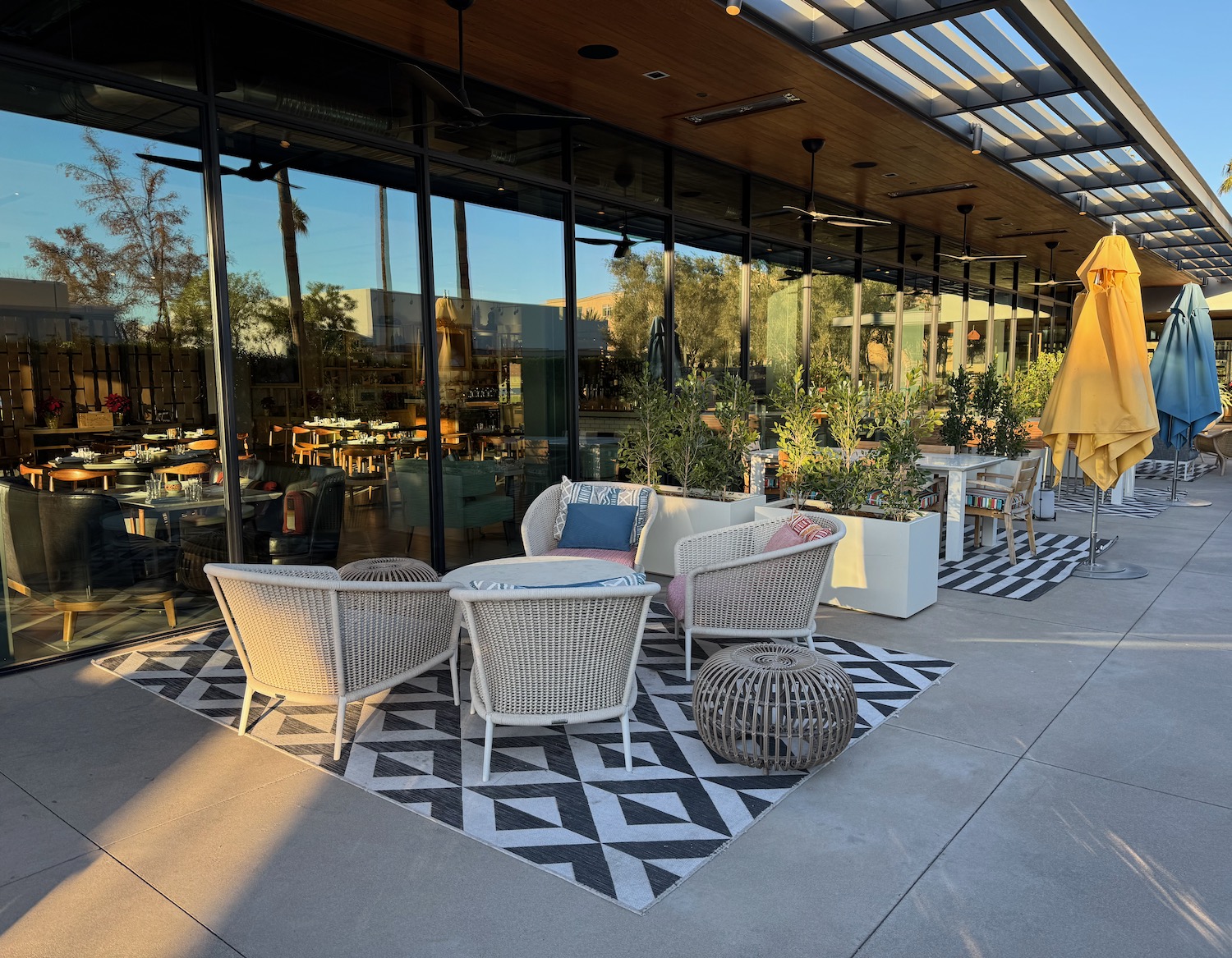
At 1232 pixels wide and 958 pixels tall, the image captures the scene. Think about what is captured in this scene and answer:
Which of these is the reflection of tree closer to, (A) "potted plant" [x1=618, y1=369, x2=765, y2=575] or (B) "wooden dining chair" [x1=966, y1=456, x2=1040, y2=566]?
(A) "potted plant" [x1=618, y1=369, x2=765, y2=575]

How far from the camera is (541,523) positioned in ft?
18.9

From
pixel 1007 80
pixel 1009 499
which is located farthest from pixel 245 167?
pixel 1009 499

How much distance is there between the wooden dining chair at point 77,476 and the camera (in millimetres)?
4875

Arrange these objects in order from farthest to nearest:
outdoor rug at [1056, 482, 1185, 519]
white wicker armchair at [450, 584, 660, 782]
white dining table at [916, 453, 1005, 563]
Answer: outdoor rug at [1056, 482, 1185, 519] → white dining table at [916, 453, 1005, 563] → white wicker armchair at [450, 584, 660, 782]

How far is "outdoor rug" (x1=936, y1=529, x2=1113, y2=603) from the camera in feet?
20.8

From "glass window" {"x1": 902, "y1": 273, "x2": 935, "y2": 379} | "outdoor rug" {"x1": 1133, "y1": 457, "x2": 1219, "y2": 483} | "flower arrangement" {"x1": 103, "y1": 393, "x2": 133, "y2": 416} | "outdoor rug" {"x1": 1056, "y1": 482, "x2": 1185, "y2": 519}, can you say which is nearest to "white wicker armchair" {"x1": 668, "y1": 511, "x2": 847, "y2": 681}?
"flower arrangement" {"x1": 103, "y1": 393, "x2": 133, "y2": 416}

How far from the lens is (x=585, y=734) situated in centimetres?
377

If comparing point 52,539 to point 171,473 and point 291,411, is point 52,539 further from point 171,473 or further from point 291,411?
point 291,411

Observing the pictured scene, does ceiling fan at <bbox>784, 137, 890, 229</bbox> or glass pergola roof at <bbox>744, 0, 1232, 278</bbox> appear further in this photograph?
ceiling fan at <bbox>784, 137, 890, 229</bbox>

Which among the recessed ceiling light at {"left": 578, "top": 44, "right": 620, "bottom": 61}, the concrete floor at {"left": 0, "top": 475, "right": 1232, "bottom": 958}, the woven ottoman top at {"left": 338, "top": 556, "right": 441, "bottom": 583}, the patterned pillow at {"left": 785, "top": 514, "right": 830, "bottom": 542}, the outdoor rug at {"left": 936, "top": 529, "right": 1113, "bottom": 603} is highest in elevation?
the recessed ceiling light at {"left": 578, "top": 44, "right": 620, "bottom": 61}

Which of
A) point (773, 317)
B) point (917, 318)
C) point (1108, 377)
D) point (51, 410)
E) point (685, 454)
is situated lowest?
point (685, 454)

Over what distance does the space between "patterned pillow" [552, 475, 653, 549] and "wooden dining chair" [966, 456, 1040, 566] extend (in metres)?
3.40

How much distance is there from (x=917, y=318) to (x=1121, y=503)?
4.13 m

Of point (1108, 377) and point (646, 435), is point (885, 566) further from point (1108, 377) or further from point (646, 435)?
point (1108, 377)
